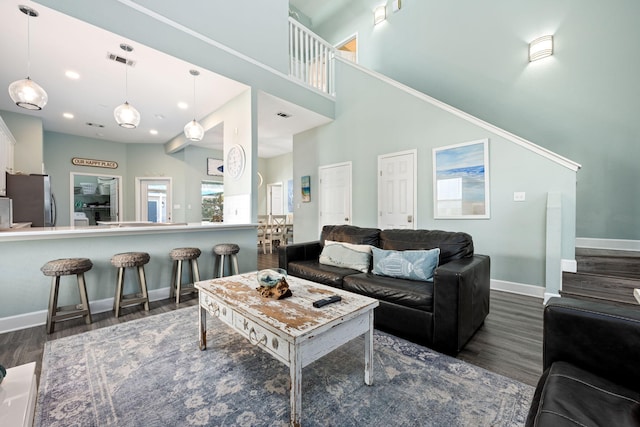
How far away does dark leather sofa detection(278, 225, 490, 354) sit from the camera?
6.24 ft

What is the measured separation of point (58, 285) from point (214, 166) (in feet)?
17.8

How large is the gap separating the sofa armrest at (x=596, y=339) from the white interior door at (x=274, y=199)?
8.43 meters

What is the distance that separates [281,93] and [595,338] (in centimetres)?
452

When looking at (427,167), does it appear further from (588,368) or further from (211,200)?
(211,200)

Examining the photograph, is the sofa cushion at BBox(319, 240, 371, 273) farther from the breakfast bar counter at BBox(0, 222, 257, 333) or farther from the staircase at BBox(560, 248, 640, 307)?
the staircase at BBox(560, 248, 640, 307)

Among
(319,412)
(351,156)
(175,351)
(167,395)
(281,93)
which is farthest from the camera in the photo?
(351,156)

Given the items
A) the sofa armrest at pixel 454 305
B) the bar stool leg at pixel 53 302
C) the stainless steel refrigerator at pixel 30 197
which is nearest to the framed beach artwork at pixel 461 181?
the sofa armrest at pixel 454 305

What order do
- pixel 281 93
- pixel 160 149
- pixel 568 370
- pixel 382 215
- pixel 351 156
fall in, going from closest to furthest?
pixel 568 370, pixel 281 93, pixel 382 215, pixel 351 156, pixel 160 149

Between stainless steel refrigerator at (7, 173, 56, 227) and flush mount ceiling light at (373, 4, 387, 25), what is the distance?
712cm

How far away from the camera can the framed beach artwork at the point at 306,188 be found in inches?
234

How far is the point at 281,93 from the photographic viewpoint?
436 cm

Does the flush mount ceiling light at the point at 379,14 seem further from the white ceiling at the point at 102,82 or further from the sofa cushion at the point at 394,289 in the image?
the sofa cushion at the point at 394,289

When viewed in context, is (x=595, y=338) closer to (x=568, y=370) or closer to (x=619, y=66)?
(x=568, y=370)

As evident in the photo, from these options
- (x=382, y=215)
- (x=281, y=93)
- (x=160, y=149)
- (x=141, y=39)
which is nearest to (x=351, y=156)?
(x=382, y=215)
